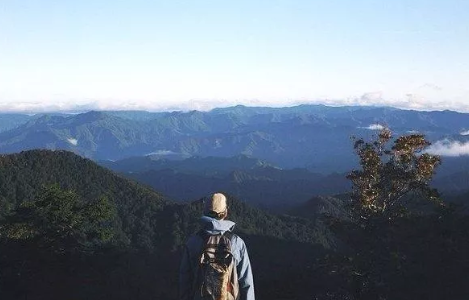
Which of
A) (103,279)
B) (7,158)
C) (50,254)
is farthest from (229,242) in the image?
(7,158)

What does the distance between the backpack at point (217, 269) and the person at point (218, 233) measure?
0.24 feet

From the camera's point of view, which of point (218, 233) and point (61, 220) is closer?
point (218, 233)

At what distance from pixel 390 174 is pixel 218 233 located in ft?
73.1

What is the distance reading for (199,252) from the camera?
703 centimetres

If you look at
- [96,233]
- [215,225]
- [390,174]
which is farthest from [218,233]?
[96,233]

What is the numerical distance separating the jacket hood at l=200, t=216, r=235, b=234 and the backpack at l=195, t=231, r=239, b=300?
0.27 feet

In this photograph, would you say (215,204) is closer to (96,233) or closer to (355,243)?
(355,243)

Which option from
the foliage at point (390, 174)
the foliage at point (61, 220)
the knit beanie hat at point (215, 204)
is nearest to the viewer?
the knit beanie hat at point (215, 204)

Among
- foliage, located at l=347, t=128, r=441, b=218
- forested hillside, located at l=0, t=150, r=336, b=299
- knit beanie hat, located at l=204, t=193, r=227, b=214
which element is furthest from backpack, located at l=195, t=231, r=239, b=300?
forested hillside, located at l=0, t=150, r=336, b=299

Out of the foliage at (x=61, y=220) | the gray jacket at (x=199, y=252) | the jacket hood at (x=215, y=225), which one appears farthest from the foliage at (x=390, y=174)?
the jacket hood at (x=215, y=225)

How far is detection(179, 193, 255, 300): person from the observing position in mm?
6922

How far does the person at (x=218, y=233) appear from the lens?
6.92 metres

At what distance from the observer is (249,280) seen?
279 inches

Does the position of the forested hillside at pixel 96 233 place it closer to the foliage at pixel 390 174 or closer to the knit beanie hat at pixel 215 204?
the foliage at pixel 390 174
